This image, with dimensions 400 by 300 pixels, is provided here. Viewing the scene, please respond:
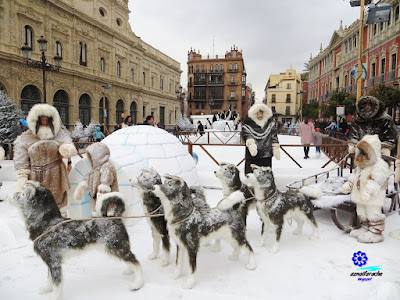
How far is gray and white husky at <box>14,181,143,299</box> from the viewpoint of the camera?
221 centimetres

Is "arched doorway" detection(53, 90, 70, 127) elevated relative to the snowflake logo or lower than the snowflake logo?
elevated

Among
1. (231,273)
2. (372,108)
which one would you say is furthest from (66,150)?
(372,108)

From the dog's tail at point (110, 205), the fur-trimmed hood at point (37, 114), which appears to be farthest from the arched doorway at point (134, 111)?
the dog's tail at point (110, 205)

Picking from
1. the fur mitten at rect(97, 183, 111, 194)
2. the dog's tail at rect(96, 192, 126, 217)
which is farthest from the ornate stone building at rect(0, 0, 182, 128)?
the dog's tail at rect(96, 192, 126, 217)

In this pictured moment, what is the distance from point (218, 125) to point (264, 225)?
1874 cm

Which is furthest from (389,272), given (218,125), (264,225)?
(218,125)

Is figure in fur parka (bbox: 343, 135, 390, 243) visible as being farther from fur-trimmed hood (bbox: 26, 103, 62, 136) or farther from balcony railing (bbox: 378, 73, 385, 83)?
balcony railing (bbox: 378, 73, 385, 83)

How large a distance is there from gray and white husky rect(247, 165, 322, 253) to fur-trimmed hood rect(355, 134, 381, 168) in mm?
771

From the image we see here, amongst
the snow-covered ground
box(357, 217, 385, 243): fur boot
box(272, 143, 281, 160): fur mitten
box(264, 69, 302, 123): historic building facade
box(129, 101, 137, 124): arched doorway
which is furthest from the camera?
box(264, 69, 302, 123): historic building facade

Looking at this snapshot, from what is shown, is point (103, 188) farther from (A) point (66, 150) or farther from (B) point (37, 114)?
(B) point (37, 114)

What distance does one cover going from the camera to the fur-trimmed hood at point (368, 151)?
3186 millimetres

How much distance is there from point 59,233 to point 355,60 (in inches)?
1219

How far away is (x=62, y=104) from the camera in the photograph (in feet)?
70.3

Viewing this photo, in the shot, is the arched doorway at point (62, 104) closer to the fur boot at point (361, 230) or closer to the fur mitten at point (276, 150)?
the fur mitten at point (276, 150)
